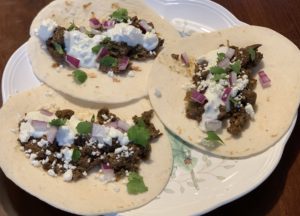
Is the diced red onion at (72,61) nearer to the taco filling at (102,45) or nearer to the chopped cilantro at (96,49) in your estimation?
the taco filling at (102,45)

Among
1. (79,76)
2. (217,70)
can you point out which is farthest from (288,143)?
(79,76)

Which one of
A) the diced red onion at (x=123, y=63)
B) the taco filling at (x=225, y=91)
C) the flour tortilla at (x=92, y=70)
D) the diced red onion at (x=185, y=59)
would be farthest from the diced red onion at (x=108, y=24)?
the taco filling at (x=225, y=91)

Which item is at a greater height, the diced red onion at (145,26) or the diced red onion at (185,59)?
the diced red onion at (145,26)

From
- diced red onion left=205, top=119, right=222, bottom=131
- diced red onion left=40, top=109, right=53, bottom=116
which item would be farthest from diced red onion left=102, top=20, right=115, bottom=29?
diced red onion left=205, top=119, right=222, bottom=131

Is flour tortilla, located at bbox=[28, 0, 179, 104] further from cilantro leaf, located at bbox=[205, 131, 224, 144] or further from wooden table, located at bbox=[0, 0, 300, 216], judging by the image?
cilantro leaf, located at bbox=[205, 131, 224, 144]

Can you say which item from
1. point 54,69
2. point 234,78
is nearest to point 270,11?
point 234,78

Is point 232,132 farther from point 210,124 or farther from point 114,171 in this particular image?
point 114,171
